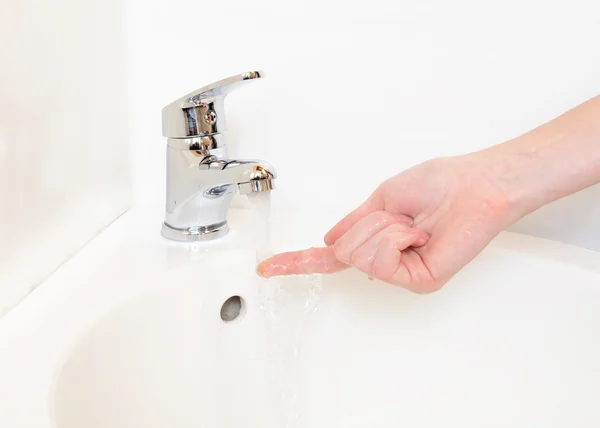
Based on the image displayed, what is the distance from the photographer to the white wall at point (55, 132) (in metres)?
0.46

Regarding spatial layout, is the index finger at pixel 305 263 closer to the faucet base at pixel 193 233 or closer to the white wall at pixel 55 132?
the faucet base at pixel 193 233

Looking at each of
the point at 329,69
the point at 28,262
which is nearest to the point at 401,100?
the point at 329,69

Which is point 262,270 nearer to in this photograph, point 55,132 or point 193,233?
point 193,233

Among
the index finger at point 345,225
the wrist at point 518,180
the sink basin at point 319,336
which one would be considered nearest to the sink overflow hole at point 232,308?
the sink basin at point 319,336

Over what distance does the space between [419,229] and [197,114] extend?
9.6 inches

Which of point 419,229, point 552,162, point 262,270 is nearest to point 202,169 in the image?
point 262,270

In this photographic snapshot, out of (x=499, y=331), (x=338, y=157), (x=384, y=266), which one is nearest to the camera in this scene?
(x=384, y=266)

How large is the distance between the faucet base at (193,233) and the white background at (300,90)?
40 millimetres

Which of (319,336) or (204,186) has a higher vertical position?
(204,186)

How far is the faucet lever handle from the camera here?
0.52 metres

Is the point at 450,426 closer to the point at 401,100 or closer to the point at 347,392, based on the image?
the point at 347,392

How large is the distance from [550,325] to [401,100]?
296 millimetres

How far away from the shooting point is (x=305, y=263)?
1.71 feet

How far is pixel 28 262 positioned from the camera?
0.49 m
